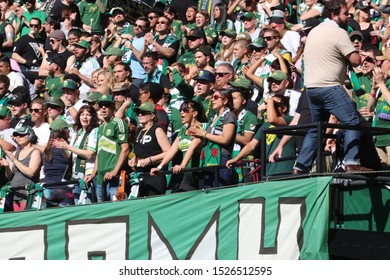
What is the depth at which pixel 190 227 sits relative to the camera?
12391mm

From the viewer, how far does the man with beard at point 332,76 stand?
11.1 metres

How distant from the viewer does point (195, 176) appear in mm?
13125

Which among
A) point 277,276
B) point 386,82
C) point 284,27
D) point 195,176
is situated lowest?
point 277,276

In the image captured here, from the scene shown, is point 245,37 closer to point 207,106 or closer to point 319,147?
point 207,106

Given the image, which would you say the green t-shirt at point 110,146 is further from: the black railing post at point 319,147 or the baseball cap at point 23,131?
the black railing post at point 319,147

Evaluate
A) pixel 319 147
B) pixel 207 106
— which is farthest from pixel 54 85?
pixel 319 147

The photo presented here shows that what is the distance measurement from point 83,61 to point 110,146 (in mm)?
5972

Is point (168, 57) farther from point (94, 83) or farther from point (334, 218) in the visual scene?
point (334, 218)

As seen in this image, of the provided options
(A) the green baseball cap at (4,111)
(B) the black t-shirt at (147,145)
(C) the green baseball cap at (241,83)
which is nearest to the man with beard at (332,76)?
(B) the black t-shirt at (147,145)

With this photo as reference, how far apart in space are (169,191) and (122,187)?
0.61 m

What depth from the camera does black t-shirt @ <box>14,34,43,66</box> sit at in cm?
2223

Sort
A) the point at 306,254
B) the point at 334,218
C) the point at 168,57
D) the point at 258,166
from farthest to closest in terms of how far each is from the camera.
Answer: the point at 168,57, the point at 258,166, the point at 334,218, the point at 306,254

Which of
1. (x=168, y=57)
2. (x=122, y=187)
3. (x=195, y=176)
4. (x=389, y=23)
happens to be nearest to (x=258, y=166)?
(x=195, y=176)

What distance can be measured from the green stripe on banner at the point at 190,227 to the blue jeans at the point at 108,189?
0.26 meters
